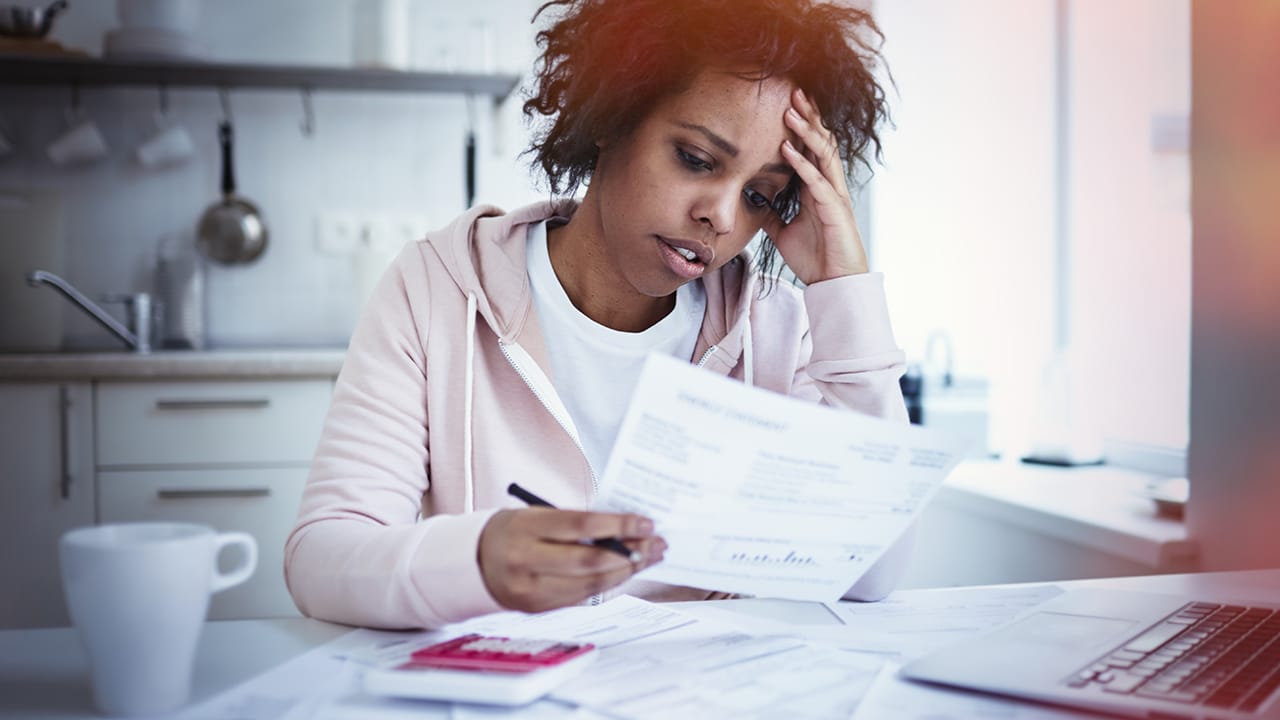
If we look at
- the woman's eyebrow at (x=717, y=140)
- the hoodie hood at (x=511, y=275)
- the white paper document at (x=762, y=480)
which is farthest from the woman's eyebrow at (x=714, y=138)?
the white paper document at (x=762, y=480)

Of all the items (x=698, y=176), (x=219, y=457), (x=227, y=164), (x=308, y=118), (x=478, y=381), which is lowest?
(x=219, y=457)

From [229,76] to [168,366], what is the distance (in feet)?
2.85

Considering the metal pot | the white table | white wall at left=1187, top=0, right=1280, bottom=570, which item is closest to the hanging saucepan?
the metal pot

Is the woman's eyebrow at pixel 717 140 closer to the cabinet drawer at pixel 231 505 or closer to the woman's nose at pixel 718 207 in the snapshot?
the woman's nose at pixel 718 207

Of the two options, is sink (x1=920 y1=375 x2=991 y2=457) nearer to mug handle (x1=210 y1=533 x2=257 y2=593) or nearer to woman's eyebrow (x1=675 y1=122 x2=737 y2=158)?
woman's eyebrow (x1=675 y1=122 x2=737 y2=158)

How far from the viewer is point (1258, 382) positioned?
128cm

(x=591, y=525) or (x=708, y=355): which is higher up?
(x=708, y=355)

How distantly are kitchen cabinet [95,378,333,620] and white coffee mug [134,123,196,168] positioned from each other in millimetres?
776

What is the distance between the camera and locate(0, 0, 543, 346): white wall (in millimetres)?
2719

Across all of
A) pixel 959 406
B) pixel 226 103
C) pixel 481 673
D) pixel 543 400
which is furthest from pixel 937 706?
pixel 226 103

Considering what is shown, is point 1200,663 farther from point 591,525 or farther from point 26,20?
point 26,20

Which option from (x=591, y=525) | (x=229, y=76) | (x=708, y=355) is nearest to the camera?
(x=591, y=525)

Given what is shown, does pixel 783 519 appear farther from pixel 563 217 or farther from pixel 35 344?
pixel 35 344

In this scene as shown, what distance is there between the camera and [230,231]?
8.93 feet
